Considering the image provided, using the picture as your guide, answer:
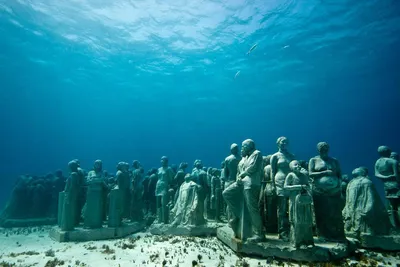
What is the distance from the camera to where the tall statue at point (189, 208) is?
37.5 ft

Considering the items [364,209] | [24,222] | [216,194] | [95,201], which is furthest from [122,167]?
[364,209]

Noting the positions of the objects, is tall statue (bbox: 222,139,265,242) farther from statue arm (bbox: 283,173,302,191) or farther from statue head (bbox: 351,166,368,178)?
statue head (bbox: 351,166,368,178)

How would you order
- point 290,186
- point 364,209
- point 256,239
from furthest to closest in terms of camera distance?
point 364,209
point 256,239
point 290,186

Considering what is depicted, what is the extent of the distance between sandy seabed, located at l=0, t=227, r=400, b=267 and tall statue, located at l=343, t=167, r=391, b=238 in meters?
0.90

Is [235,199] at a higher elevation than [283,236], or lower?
higher

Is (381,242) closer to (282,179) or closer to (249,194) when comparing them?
(282,179)

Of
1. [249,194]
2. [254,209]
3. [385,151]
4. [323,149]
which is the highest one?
[385,151]

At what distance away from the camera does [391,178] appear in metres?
9.76

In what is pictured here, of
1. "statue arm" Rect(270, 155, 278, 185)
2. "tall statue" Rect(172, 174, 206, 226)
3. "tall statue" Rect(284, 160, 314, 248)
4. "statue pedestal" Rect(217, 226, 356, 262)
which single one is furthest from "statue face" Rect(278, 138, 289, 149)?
"tall statue" Rect(172, 174, 206, 226)

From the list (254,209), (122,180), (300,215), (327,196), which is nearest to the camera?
(300,215)

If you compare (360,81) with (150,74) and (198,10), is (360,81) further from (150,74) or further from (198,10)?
(150,74)

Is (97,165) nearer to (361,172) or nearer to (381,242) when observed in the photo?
(361,172)

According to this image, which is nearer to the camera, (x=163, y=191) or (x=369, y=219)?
(x=369, y=219)

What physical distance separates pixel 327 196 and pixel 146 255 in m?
6.73
